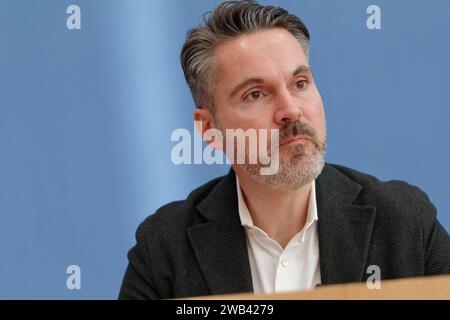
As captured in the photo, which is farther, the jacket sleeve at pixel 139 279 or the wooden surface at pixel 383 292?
the jacket sleeve at pixel 139 279

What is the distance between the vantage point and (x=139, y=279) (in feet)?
4.16

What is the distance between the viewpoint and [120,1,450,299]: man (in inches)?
46.3

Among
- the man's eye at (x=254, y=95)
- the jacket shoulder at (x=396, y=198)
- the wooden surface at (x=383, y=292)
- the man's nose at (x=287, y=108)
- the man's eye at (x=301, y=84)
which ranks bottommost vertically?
the jacket shoulder at (x=396, y=198)

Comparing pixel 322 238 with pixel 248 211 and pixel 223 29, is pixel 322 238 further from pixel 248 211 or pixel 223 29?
pixel 223 29

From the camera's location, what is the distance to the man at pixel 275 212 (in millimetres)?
1177

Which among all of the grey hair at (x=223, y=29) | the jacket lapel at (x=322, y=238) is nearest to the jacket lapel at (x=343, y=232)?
the jacket lapel at (x=322, y=238)

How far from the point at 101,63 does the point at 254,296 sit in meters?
1.35

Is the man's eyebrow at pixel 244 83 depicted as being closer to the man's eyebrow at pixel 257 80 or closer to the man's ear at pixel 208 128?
the man's eyebrow at pixel 257 80

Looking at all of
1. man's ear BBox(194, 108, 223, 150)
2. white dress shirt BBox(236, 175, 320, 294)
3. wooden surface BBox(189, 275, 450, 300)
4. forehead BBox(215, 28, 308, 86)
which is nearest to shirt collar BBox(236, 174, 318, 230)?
white dress shirt BBox(236, 175, 320, 294)

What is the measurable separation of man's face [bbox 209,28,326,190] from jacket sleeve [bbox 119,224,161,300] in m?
0.26

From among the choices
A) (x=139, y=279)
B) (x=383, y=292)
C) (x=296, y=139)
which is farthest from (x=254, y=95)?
(x=383, y=292)

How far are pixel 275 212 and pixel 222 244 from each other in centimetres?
12
